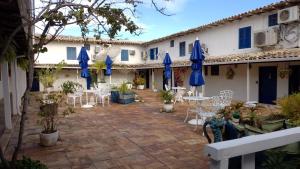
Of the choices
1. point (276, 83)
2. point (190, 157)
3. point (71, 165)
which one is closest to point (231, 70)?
point (276, 83)

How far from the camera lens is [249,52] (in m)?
14.0

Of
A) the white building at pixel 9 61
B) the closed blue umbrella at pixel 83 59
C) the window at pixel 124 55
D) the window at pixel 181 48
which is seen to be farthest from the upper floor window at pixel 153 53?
the white building at pixel 9 61

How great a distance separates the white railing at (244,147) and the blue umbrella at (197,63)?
21.9 feet

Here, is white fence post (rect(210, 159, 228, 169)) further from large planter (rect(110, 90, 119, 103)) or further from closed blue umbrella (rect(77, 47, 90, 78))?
large planter (rect(110, 90, 119, 103))

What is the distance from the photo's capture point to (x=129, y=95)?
14.4 m

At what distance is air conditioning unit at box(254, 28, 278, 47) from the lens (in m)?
12.2

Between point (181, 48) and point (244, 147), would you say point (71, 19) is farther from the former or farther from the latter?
point (181, 48)

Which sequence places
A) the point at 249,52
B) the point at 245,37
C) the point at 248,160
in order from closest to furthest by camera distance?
1. the point at 248,160
2. the point at 249,52
3. the point at 245,37

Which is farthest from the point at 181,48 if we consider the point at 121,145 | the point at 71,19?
the point at 71,19

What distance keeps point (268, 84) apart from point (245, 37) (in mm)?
2926

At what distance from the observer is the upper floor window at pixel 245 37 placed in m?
14.0

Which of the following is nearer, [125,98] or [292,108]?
[292,108]

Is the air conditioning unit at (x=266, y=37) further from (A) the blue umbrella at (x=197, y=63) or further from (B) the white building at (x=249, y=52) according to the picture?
(A) the blue umbrella at (x=197, y=63)

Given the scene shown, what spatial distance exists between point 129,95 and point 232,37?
690 cm
